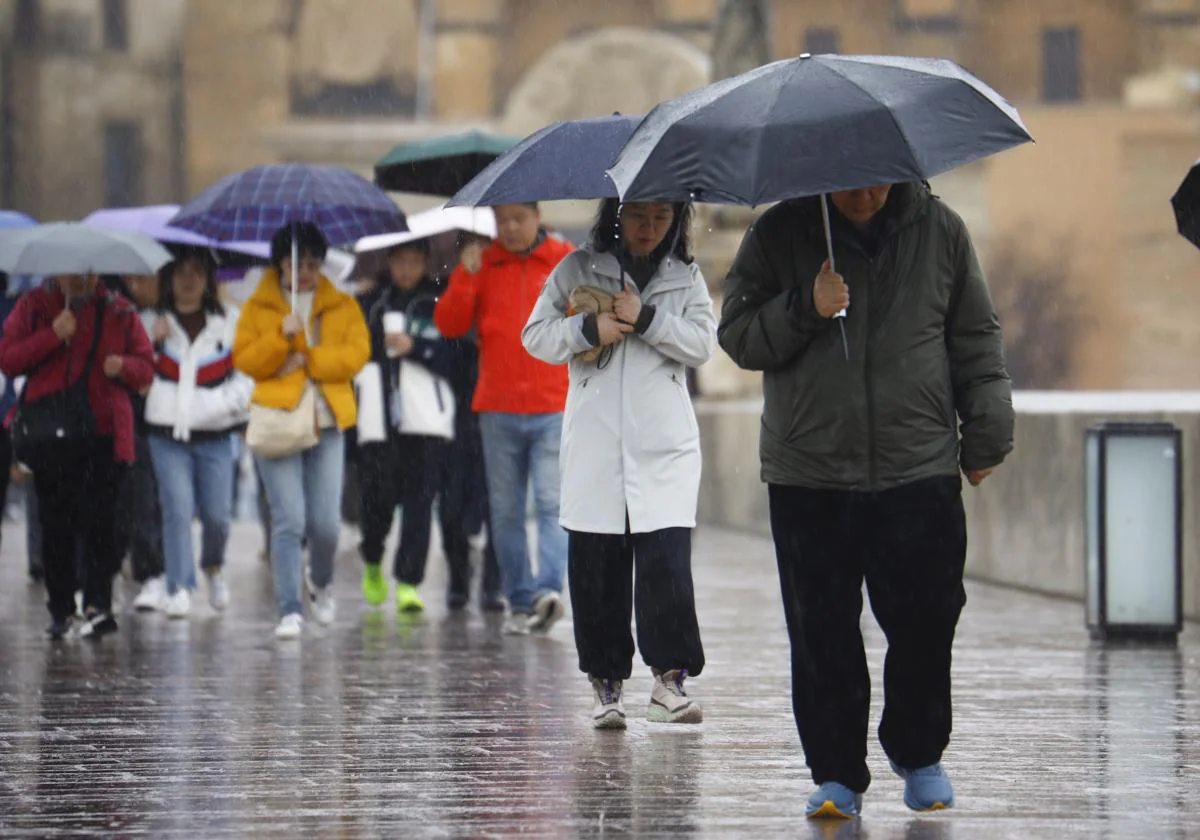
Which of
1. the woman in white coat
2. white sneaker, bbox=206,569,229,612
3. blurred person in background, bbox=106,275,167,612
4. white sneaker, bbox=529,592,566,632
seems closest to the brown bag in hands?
the woman in white coat

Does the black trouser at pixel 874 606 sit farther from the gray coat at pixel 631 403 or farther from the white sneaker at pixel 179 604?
the white sneaker at pixel 179 604

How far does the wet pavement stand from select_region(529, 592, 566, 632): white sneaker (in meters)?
0.08

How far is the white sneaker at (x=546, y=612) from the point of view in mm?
11211

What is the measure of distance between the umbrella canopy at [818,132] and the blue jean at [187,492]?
22.0 feet

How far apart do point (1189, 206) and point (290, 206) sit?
205 inches

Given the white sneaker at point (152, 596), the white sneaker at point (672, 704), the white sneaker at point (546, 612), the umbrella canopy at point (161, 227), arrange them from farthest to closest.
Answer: the white sneaker at point (152, 596) → the umbrella canopy at point (161, 227) → the white sneaker at point (546, 612) → the white sneaker at point (672, 704)

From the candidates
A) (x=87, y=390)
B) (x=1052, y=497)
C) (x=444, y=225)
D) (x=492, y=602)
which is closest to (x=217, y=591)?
(x=492, y=602)

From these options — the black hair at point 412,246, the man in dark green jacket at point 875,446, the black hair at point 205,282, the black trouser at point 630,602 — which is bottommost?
the black trouser at point 630,602

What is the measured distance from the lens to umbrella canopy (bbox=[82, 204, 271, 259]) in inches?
509

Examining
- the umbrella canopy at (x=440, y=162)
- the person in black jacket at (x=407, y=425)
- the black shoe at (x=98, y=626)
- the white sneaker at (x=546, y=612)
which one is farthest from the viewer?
the person in black jacket at (x=407, y=425)

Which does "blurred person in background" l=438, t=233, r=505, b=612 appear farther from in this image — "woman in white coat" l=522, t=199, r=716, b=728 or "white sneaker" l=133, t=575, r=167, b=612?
"woman in white coat" l=522, t=199, r=716, b=728

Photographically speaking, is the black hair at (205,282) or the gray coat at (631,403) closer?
the gray coat at (631,403)

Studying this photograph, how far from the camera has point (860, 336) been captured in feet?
20.4

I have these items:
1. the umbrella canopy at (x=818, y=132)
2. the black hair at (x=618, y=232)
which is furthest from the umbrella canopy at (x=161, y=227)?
the umbrella canopy at (x=818, y=132)
